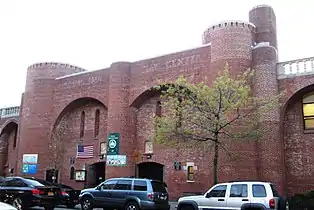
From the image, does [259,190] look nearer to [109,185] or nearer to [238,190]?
[238,190]

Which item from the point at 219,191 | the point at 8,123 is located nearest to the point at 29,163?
the point at 8,123

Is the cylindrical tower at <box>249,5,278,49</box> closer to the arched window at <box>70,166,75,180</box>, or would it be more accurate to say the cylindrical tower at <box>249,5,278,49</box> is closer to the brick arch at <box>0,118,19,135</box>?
the arched window at <box>70,166,75,180</box>

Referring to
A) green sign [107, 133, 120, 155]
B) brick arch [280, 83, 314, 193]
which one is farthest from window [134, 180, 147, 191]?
green sign [107, 133, 120, 155]

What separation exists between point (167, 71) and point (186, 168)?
699 cm

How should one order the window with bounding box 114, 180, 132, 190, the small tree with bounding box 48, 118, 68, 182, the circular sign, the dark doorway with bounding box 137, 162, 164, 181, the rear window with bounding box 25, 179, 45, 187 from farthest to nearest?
1. the small tree with bounding box 48, 118, 68, 182
2. the dark doorway with bounding box 137, 162, 164, 181
3. the circular sign
4. the rear window with bounding box 25, 179, 45, 187
5. the window with bounding box 114, 180, 132, 190

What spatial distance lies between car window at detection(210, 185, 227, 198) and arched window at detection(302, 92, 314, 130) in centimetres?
1022

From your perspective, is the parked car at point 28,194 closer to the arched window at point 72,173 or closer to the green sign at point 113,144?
the green sign at point 113,144

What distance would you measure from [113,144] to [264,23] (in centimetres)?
1433

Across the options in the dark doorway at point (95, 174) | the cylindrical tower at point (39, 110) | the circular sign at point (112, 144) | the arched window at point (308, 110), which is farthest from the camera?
the cylindrical tower at point (39, 110)

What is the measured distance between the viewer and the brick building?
22.2 meters

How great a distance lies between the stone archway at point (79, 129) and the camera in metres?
31.3

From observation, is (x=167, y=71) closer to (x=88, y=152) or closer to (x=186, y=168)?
(x=186, y=168)

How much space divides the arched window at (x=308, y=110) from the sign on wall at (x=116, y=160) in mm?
12712

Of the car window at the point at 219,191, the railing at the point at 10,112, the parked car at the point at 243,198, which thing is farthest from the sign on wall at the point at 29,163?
the car window at the point at 219,191
